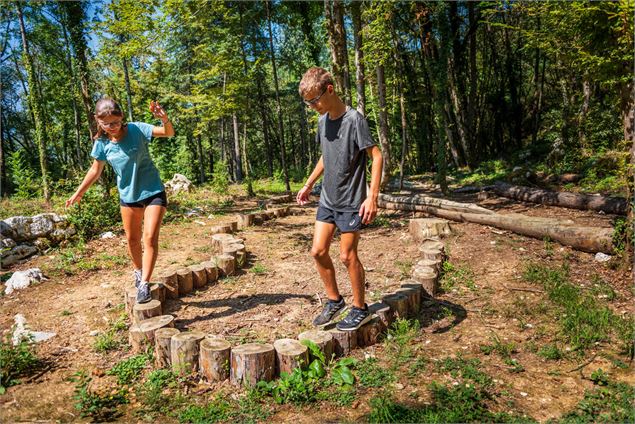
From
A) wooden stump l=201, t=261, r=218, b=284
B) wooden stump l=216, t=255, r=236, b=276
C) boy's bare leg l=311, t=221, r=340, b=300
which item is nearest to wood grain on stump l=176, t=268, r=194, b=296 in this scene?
wooden stump l=201, t=261, r=218, b=284

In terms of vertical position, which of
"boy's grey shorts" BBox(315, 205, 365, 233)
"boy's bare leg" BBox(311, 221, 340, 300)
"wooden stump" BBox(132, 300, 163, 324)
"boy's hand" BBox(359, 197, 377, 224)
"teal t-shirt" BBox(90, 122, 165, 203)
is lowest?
"wooden stump" BBox(132, 300, 163, 324)

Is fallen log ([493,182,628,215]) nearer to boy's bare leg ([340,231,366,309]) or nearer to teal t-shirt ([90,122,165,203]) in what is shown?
boy's bare leg ([340,231,366,309])

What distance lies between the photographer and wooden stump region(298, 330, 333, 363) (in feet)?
10.2

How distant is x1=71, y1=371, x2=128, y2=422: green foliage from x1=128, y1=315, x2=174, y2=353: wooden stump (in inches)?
19.7

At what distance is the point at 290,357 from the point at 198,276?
94.2 inches

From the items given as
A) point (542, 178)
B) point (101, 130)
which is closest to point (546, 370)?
point (101, 130)

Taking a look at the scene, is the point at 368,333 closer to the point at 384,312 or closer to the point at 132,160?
the point at 384,312

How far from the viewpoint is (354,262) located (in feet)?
10.7

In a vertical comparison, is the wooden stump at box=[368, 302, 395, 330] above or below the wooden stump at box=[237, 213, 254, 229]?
below

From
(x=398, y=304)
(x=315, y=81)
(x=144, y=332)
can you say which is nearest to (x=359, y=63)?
(x=315, y=81)

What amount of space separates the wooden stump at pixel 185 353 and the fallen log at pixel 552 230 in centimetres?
523

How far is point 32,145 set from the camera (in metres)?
34.2

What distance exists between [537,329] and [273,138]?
3158cm

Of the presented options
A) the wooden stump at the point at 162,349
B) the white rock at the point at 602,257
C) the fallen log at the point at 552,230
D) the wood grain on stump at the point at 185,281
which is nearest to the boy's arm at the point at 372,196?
the wooden stump at the point at 162,349
